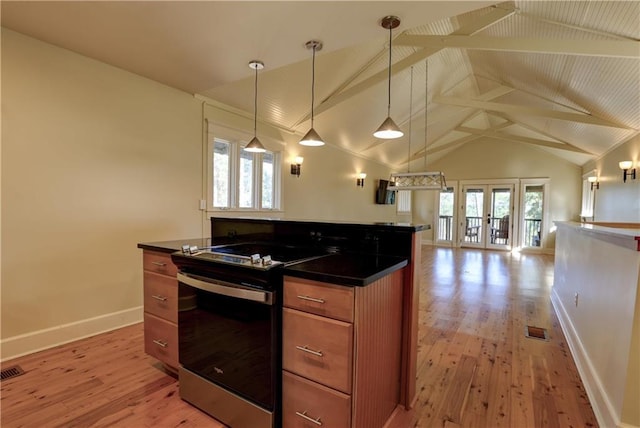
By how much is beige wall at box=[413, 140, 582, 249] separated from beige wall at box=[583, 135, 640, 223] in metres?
1.49

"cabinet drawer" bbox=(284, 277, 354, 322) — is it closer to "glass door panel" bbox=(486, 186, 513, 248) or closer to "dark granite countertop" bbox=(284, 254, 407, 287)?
"dark granite countertop" bbox=(284, 254, 407, 287)

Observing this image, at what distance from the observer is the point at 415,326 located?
6.14 ft

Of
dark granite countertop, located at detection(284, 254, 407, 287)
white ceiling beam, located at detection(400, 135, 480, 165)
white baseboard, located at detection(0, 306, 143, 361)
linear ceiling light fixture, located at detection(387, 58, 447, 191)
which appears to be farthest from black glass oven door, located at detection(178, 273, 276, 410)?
white ceiling beam, located at detection(400, 135, 480, 165)

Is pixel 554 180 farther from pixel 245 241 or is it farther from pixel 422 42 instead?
pixel 245 241

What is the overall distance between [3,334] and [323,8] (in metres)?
3.37

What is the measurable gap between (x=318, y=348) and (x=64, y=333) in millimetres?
2593

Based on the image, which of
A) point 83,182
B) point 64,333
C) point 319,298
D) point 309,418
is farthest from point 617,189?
point 64,333

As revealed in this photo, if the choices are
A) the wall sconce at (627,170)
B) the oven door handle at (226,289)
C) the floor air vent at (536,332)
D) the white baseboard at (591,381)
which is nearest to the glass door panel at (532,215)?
the wall sconce at (627,170)

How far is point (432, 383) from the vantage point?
83.8 inches

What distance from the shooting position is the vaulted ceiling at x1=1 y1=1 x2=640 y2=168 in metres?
2.11

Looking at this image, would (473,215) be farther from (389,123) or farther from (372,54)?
(389,123)

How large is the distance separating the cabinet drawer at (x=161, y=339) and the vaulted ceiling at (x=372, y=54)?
2128 millimetres

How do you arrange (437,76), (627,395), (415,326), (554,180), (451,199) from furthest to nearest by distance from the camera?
1. (451,199)
2. (554,180)
3. (437,76)
4. (415,326)
5. (627,395)

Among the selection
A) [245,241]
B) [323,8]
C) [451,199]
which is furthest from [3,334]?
[451,199]
